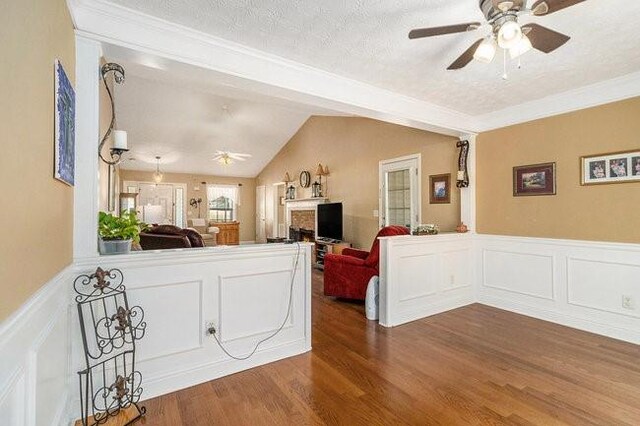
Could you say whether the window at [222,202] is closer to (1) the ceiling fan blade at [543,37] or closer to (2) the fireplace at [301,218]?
(2) the fireplace at [301,218]

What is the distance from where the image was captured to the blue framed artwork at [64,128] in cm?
143

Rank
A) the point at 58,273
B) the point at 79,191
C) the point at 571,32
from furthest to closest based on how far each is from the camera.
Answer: the point at 571,32 < the point at 79,191 < the point at 58,273

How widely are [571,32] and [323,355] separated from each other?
3.06 meters

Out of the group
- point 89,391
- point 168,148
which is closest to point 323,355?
point 89,391

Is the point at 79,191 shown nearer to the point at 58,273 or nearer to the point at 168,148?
the point at 58,273

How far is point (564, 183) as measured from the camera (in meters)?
3.47

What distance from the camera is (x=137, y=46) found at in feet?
6.61

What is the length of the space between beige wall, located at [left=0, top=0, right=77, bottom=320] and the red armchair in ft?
9.92

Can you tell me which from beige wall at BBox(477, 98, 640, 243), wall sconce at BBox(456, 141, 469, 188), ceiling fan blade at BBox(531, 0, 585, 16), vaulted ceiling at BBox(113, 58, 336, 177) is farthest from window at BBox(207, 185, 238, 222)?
ceiling fan blade at BBox(531, 0, 585, 16)

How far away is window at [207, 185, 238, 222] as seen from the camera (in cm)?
1017

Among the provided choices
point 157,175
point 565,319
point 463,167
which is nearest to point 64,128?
point 463,167

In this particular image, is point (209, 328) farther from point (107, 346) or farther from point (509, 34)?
point (509, 34)

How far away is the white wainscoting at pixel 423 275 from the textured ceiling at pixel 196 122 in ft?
11.3

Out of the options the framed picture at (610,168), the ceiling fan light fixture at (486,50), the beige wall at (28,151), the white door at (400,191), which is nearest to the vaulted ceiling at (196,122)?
the white door at (400,191)
